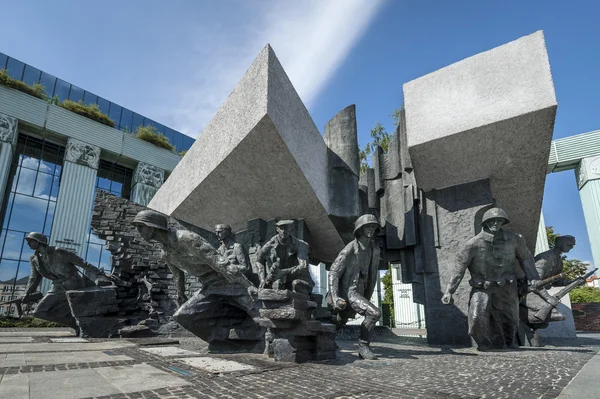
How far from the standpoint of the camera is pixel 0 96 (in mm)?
16688

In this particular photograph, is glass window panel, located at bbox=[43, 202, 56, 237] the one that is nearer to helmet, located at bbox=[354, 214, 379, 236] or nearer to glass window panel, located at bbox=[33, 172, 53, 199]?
glass window panel, located at bbox=[33, 172, 53, 199]

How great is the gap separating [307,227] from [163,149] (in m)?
17.9

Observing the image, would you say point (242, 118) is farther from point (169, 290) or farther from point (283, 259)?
point (169, 290)

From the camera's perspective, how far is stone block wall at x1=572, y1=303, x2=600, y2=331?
12977 millimetres

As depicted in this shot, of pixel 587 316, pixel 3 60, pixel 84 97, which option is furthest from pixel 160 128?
pixel 587 316

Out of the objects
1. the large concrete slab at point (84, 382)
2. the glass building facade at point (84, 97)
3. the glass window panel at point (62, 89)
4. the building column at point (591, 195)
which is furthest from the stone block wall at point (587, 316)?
the glass window panel at point (62, 89)

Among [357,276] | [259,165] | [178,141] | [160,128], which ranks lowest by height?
[357,276]

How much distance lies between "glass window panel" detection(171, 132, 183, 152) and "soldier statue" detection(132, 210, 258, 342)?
21.3 meters

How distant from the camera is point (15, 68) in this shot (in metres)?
18.9

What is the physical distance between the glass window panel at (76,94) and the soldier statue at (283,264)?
21.1 meters

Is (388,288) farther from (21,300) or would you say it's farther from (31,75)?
(31,75)

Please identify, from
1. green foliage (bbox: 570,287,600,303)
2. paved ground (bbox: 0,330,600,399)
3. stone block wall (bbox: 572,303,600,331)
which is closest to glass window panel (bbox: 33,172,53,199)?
paved ground (bbox: 0,330,600,399)

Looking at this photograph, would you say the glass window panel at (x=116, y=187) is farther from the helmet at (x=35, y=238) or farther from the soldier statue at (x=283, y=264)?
the soldier statue at (x=283, y=264)

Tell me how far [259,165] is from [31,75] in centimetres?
2067
